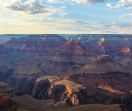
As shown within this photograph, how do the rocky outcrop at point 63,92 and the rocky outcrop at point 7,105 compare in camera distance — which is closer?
the rocky outcrop at point 7,105

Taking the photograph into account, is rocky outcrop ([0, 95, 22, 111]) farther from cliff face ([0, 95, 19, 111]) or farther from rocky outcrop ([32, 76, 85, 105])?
rocky outcrop ([32, 76, 85, 105])

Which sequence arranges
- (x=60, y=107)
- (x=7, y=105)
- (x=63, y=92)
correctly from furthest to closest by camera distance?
(x=63, y=92) → (x=60, y=107) → (x=7, y=105)

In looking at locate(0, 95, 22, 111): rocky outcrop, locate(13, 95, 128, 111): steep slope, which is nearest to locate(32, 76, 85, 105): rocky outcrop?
locate(13, 95, 128, 111): steep slope

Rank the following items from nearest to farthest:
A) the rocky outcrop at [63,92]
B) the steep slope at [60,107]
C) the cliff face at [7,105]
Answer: the cliff face at [7,105], the steep slope at [60,107], the rocky outcrop at [63,92]

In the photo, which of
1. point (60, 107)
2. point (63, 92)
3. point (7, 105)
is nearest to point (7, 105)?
point (7, 105)

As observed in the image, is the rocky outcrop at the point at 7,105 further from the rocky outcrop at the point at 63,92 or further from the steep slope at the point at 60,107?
the rocky outcrop at the point at 63,92

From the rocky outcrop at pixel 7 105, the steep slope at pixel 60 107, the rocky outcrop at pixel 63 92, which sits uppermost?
the rocky outcrop at pixel 7 105

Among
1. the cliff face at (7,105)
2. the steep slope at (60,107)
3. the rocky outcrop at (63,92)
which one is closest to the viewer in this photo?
the cliff face at (7,105)

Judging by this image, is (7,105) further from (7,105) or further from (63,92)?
(63,92)

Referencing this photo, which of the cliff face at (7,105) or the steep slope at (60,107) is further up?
the cliff face at (7,105)

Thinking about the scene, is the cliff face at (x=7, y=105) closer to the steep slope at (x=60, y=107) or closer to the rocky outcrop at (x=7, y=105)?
the rocky outcrop at (x=7, y=105)

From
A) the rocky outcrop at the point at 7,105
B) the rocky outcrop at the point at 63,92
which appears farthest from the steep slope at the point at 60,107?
the rocky outcrop at the point at 63,92
